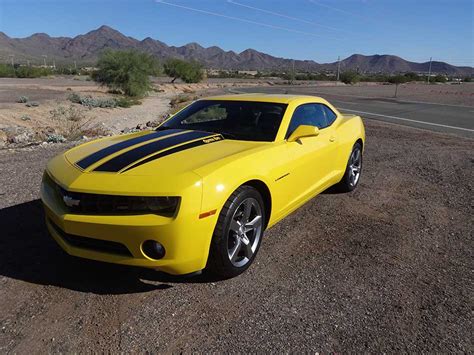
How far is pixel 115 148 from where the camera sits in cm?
365

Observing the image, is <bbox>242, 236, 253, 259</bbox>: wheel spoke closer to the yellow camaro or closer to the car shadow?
the yellow camaro

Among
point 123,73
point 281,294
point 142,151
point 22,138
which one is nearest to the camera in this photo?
point 281,294

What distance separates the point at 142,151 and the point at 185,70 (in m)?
62.7

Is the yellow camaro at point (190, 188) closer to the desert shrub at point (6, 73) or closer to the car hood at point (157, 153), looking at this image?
the car hood at point (157, 153)

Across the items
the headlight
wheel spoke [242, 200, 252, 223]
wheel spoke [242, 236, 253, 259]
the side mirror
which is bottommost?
wheel spoke [242, 236, 253, 259]

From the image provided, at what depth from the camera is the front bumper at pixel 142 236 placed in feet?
9.13

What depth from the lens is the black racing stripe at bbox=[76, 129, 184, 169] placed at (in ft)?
10.9

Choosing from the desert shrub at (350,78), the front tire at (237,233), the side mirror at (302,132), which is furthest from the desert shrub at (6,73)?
the front tire at (237,233)

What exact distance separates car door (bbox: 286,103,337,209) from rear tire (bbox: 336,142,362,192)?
0.66m

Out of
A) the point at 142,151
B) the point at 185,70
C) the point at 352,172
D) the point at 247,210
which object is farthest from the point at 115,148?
the point at 185,70

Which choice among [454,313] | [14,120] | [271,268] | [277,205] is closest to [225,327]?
[271,268]

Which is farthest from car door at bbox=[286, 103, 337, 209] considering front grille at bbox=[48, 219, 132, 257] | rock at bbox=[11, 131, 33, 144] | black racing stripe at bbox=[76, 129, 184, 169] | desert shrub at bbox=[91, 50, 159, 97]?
desert shrub at bbox=[91, 50, 159, 97]

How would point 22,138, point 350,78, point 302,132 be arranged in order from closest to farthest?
point 302,132 → point 22,138 → point 350,78

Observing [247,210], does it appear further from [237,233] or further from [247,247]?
[247,247]
